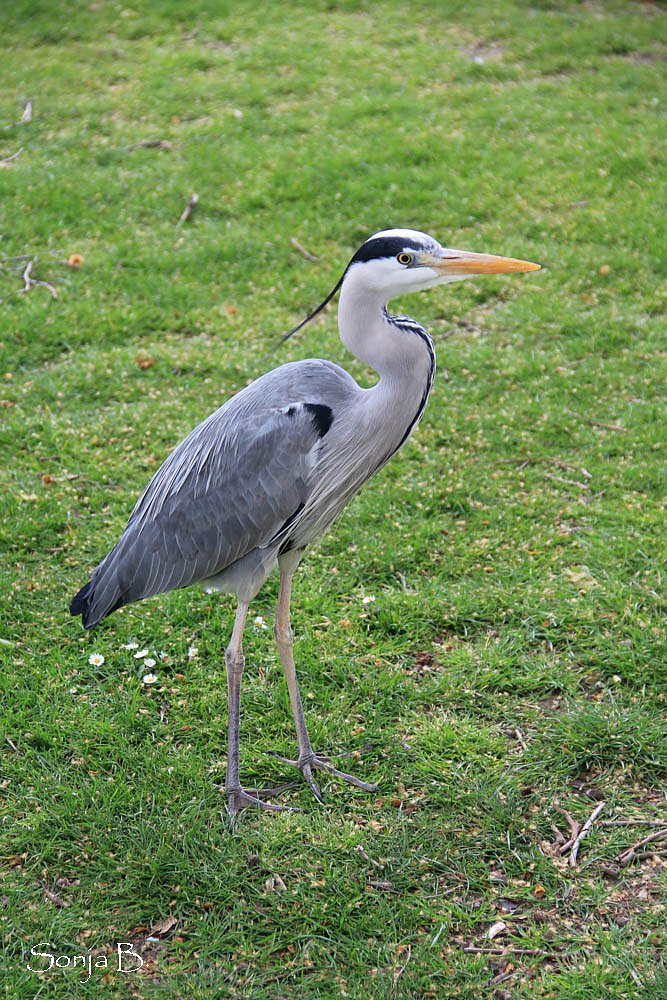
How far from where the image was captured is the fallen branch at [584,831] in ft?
11.7

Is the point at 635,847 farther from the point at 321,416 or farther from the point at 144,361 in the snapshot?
the point at 144,361

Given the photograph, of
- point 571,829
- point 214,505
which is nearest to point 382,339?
point 214,505

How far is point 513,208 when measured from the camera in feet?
25.7

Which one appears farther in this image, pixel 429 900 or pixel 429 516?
pixel 429 516

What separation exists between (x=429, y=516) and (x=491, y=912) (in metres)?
2.27

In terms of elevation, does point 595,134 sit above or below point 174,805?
above

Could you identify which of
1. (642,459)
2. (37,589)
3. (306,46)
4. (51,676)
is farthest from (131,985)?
(306,46)

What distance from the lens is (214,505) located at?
3.74 m

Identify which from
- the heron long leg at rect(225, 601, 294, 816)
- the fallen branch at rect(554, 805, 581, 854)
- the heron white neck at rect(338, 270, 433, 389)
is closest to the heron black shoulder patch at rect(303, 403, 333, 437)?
the heron white neck at rect(338, 270, 433, 389)

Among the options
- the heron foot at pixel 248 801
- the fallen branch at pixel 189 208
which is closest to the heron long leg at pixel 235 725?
the heron foot at pixel 248 801

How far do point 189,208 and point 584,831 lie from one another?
5880mm

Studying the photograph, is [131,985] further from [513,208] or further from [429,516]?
[513,208]

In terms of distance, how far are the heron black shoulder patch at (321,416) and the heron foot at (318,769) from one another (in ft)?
4.37

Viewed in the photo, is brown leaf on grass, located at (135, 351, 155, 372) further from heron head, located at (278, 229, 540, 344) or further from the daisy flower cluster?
heron head, located at (278, 229, 540, 344)
